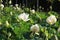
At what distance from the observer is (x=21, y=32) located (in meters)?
2.51

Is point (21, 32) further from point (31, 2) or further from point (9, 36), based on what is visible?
point (31, 2)

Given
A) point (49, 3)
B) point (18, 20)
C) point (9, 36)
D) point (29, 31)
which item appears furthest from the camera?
point (49, 3)

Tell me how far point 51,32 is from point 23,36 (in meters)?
0.34

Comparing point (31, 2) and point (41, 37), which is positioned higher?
point (41, 37)

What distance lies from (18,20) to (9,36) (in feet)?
1.64

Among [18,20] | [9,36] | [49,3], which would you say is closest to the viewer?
[9,36]

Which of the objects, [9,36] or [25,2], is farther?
[25,2]

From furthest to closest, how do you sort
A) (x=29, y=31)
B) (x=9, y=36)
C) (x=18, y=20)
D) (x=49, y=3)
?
(x=49, y=3) → (x=18, y=20) → (x=29, y=31) → (x=9, y=36)

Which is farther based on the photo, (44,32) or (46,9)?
(46,9)

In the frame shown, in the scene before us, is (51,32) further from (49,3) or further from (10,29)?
(49,3)

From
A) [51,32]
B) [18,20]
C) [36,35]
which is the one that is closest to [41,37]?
[36,35]

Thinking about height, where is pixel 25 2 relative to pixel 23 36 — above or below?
below

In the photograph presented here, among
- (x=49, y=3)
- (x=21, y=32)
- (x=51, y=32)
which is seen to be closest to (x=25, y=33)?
(x=21, y=32)

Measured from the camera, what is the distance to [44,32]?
2443mm
